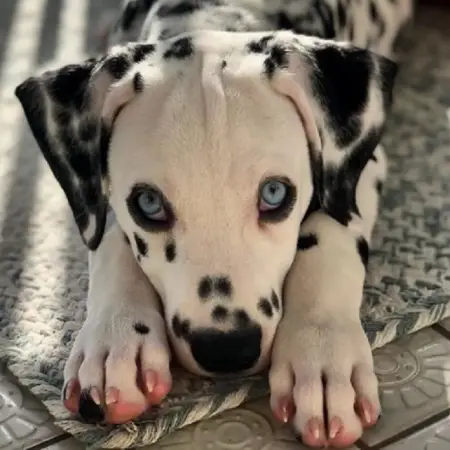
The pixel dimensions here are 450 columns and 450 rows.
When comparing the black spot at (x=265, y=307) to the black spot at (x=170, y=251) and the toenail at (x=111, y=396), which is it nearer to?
the black spot at (x=170, y=251)

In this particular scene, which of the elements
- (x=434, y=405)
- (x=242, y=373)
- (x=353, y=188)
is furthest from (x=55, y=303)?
(x=434, y=405)

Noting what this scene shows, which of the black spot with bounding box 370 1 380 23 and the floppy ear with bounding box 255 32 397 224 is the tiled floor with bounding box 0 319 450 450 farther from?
the black spot with bounding box 370 1 380 23

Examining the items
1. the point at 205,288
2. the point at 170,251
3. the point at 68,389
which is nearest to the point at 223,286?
the point at 205,288

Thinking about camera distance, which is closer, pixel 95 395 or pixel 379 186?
pixel 95 395

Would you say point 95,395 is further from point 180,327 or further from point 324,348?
point 324,348

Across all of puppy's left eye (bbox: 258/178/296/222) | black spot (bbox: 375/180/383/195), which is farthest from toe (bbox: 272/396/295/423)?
black spot (bbox: 375/180/383/195)

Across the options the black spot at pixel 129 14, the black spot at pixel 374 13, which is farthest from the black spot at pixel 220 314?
the black spot at pixel 374 13
